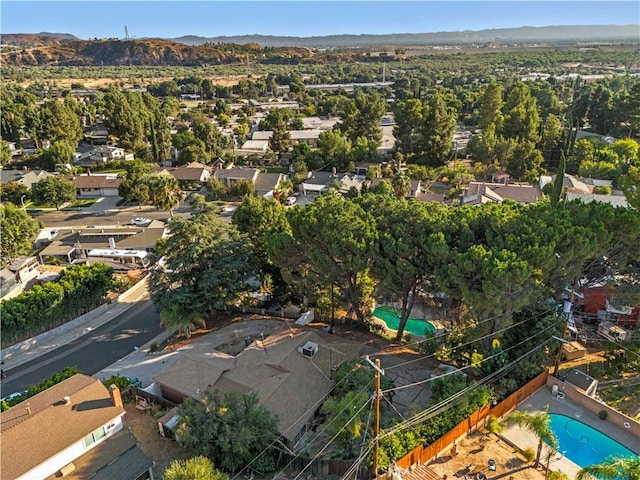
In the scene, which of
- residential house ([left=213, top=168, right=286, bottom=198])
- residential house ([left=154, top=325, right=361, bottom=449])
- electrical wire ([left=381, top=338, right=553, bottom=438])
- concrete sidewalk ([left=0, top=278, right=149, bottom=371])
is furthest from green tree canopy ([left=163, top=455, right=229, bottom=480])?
Result: residential house ([left=213, top=168, right=286, bottom=198])

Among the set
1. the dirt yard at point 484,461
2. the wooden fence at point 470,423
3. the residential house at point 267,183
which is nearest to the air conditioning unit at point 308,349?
the wooden fence at point 470,423

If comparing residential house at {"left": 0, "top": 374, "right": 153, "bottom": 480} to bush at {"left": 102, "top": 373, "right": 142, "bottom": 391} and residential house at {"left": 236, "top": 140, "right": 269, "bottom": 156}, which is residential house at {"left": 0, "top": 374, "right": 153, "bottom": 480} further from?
residential house at {"left": 236, "top": 140, "right": 269, "bottom": 156}

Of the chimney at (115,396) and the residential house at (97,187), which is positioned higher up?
the residential house at (97,187)

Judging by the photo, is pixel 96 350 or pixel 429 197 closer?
pixel 96 350

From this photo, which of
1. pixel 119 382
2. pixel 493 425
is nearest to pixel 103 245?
pixel 119 382

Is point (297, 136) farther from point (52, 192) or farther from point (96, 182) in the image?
point (52, 192)

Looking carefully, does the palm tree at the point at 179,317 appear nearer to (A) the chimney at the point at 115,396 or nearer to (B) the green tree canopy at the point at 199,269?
(B) the green tree canopy at the point at 199,269

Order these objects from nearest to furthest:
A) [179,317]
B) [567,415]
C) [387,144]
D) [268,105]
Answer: [567,415] < [179,317] < [387,144] < [268,105]
